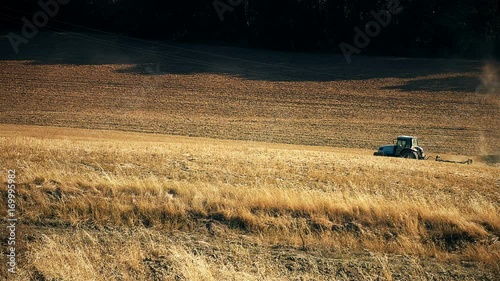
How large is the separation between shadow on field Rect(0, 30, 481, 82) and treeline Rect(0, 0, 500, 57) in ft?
6.31

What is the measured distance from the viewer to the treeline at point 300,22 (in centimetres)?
6028

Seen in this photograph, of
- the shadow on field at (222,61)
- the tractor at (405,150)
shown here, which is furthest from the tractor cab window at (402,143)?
the shadow on field at (222,61)

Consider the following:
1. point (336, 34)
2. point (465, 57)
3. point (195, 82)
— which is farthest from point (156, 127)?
point (465, 57)

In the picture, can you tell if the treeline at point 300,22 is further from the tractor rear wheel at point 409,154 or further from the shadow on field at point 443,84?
the tractor rear wheel at point 409,154

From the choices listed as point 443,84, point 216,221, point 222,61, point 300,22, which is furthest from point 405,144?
point 300,22

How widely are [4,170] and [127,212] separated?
4.32 metres

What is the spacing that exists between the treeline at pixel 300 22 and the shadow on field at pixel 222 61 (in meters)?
1.92

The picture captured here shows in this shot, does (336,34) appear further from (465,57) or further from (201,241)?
(201,241)

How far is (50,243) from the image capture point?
24.5 feet

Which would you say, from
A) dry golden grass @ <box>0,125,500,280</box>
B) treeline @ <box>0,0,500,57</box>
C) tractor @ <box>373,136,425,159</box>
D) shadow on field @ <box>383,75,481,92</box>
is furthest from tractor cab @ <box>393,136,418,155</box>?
treeline @ <box>0,0,500,57</box>

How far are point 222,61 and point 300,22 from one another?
11088 mm

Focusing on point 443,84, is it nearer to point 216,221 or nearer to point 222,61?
point 222,61

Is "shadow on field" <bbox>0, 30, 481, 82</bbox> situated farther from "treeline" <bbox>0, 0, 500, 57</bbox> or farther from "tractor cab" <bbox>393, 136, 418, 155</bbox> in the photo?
"tractor cab" <bbox>393, 136, 418, 155</bbox>

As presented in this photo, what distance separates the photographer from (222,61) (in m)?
64.1
